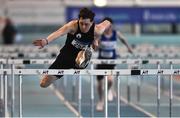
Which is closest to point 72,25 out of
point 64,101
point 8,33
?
point 64,101

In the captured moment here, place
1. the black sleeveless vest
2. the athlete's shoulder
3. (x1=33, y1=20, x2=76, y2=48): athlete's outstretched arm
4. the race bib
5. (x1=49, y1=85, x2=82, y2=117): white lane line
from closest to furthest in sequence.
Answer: (x1=33, y1=20, x2=76, y2=48): athlete's outstretched arm < the athlete's shoulder < the black sleeveless vest < the race bib < (x1=49, y1=85, x2=82, y2=117): white lane line

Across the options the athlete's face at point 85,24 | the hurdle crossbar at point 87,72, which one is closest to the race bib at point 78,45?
the athlete's face at point 85,24

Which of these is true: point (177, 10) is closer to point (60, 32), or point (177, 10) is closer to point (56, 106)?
point (56, 106)

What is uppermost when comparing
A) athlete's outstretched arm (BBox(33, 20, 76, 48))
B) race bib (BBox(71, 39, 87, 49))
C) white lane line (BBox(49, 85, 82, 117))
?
athlete's outstretched arm (BBox(33, 20, 76, 48))

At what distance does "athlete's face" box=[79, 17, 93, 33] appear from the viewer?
10.6 meters

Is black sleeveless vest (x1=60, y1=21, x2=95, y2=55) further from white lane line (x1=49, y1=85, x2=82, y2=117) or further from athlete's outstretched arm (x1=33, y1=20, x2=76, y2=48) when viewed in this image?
white lane line (x1=49, y1=85, x2=82, y2=117)

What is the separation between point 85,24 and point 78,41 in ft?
1.33

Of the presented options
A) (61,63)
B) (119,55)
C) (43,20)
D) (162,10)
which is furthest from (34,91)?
(43,20)

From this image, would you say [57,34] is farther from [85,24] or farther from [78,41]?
[78,41]

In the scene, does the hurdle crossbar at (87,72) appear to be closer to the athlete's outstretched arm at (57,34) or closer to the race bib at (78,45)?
the athlete's outstretched arm at (57,34)

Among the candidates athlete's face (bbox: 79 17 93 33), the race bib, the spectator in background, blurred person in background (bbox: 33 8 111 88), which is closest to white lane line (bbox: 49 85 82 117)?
blurred person in background (bbox: 33 8 111 88)

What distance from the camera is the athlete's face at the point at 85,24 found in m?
10.6

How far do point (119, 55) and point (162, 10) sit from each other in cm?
1514

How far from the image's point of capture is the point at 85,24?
10.6m
